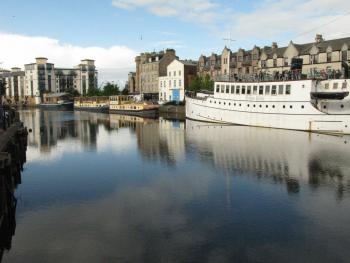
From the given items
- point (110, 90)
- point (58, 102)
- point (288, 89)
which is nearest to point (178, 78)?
point (110, 90)

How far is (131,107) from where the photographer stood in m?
92.4

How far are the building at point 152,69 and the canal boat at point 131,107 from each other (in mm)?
7527

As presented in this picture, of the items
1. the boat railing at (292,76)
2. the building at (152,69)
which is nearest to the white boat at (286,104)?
the boat railing at (292,76)

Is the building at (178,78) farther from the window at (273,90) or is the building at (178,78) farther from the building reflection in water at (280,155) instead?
the building reflection in water at (280,155)

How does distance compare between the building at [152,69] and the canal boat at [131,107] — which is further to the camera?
the building at [152,69]

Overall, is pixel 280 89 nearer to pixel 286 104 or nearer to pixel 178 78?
pixel 286 104

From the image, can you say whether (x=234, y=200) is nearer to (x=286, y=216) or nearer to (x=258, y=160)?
(x=286, y=216)

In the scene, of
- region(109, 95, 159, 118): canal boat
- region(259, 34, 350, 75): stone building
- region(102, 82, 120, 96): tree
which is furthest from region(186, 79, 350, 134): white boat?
region(102, 82, 120, 96): tree

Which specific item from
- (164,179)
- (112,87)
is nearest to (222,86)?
(164,179)

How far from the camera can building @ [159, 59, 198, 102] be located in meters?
96.6

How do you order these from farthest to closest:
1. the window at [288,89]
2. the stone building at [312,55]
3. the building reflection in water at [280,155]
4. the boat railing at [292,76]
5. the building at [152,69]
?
the building at [152,69] < the stone building at [312,55] < the window at [288,89] < the boat railing at [292,76] < the building reflection in water at [280,155]

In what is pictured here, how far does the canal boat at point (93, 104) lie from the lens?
109m

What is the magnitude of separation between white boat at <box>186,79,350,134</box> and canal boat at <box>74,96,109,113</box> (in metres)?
55.8

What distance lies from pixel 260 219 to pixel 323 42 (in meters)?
59.2
